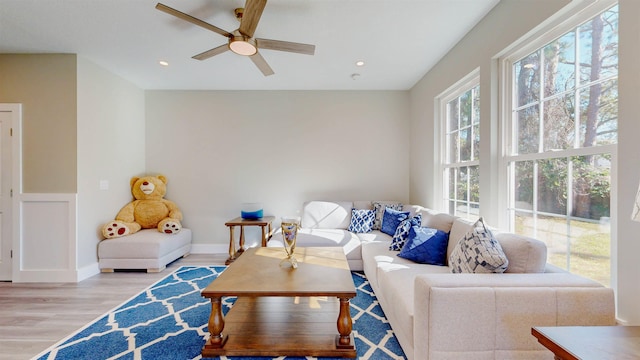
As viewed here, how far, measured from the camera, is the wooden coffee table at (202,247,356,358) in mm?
1737

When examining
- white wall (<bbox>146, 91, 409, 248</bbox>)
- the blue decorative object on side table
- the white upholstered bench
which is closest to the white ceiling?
white wall (<bbox>146, 91, 409, 248</bbox>)

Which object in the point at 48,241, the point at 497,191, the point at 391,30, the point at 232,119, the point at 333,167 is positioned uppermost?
the point at 391,30

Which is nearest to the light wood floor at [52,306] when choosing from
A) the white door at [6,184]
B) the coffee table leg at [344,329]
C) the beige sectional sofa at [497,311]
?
the white door at [6,184]

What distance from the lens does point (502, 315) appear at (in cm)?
130

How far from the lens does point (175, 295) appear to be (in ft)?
8.98

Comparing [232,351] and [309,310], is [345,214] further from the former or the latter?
[232,351]

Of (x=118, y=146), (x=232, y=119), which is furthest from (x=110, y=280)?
(x=232, y=119)

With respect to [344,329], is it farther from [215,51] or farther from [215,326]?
[215,51]

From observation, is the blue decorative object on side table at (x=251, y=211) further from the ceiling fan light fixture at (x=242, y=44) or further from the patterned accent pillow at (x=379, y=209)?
the ceiling fan light fixture at (x=242, y=44)

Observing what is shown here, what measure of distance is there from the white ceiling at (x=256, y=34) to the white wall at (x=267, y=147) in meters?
0.57

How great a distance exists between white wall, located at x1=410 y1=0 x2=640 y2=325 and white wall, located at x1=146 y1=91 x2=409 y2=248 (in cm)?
60

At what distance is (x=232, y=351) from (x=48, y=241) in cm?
296

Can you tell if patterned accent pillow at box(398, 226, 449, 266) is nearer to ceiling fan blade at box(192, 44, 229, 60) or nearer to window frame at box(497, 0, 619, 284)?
window frame at box(497, 0, 619, 284)

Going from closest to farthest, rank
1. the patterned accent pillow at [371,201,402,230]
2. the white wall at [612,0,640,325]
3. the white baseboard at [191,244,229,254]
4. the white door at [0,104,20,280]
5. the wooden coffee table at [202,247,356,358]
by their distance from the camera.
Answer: the white wall at [612,0,640,325] → the wooden coffee table at [202,247,356,358] → the white door at [0,104,20,280] → the patterned accent pillow at [371,201,402,230] → the white baseboard at [191,244,229,254]
